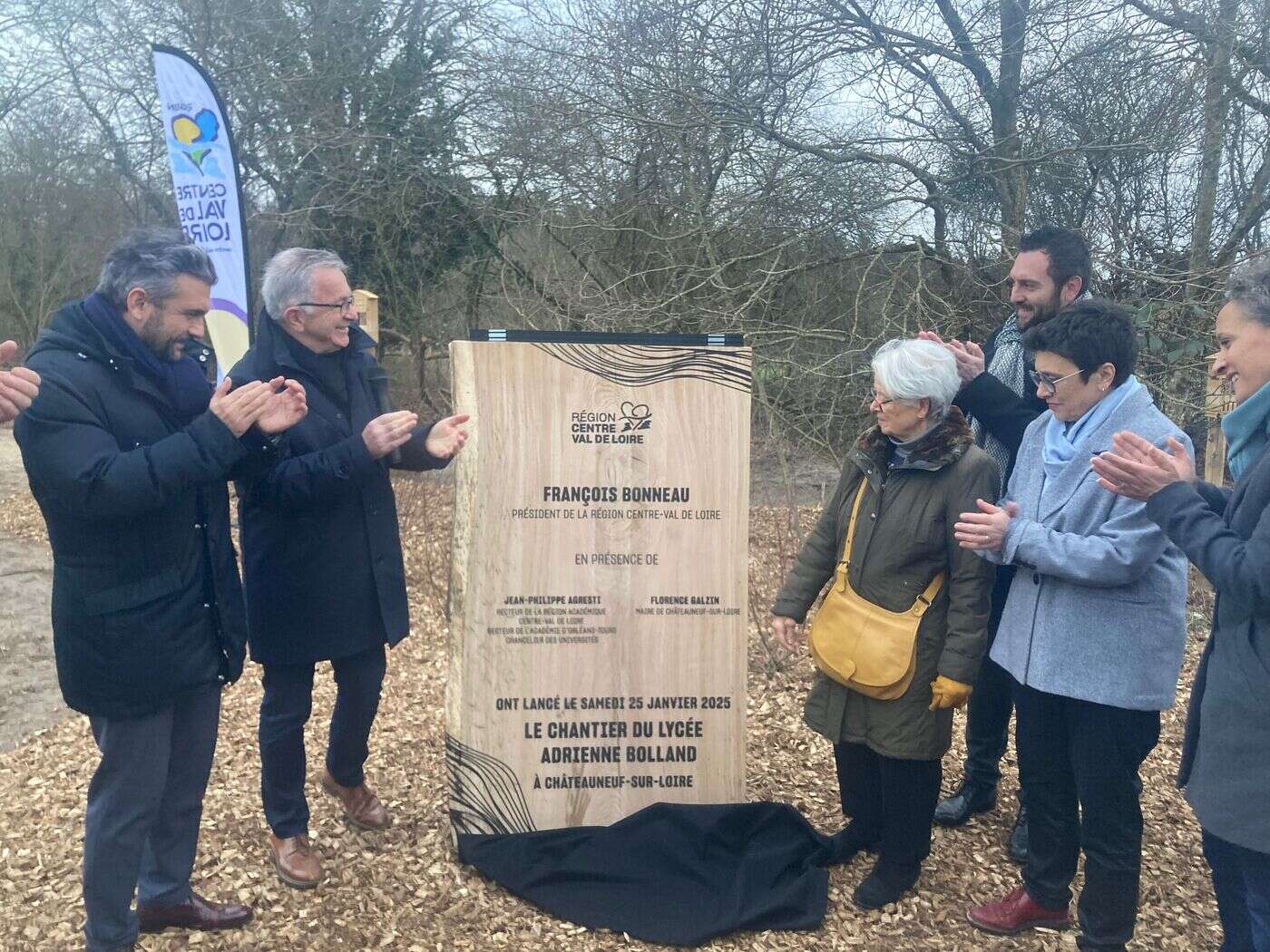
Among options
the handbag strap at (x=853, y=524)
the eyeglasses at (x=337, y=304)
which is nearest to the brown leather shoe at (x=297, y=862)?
the eyeglasses at (x=337, y=304)

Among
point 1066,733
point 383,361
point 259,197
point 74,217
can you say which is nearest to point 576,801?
point 1066,733

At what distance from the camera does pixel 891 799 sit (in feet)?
10.3

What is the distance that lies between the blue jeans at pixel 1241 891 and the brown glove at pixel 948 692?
677 millimetres

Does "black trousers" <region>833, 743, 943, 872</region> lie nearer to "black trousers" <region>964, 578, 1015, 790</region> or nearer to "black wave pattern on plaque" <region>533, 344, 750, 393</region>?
"black trousers" <region>964, 578, 1015, 790</region>

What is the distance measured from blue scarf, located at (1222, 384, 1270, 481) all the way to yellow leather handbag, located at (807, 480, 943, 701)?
899 mm

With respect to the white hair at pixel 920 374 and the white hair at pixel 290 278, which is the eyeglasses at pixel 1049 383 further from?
the white hair at pixel 290 278

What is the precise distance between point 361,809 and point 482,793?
1.73 ft

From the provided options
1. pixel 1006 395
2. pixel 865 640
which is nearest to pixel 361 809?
pixel 865 640

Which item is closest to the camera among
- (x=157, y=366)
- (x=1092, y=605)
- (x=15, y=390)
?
(x=15, y=390)

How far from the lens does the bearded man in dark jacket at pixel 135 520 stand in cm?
245

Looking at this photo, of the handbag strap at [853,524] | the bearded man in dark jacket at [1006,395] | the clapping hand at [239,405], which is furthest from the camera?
the bearded man in dark jacket at [1006,395]

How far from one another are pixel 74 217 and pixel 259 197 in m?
6.13

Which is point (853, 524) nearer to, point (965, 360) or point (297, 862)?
point (965, 360)

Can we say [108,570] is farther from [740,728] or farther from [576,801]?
[740,728]
